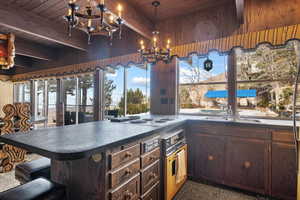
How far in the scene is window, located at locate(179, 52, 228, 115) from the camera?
312cm

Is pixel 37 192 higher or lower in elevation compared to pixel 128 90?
lower

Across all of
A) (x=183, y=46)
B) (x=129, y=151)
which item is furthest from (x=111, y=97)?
(x=129, y=151)

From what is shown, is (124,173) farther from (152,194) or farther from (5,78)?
(5,78)

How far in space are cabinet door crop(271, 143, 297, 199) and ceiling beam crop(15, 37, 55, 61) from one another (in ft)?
19.0

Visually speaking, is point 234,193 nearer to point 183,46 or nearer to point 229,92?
point 229,92

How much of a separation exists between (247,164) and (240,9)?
7.45 ft

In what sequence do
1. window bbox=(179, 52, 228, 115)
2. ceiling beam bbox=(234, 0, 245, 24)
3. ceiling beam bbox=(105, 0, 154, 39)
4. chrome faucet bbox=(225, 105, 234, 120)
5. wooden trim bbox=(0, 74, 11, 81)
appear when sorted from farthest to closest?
wooden trim bbox=(0, 74, 11, 81) → window bbox=(179, 52, 228, 115) → chrome faucet bbox=(225, 105, 234, 120) → ceiling beam bbox=(105, 0, 154, 39) → ceiling beam bbox=(234, 0, 245, 24)

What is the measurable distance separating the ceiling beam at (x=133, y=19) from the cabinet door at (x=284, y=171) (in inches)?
110

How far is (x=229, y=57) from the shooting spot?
2992 millimetres

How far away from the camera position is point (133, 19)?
9.30 feet

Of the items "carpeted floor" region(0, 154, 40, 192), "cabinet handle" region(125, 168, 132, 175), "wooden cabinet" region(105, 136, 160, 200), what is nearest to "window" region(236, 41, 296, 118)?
"wooden cabinet" region(105, 136, 160, 200)

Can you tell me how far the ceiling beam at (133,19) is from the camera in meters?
2.37

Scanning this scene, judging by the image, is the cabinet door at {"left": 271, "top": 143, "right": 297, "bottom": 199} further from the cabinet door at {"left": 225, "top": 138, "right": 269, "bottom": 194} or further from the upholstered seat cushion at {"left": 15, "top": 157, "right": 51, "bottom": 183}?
the upholstered seat cushion at {"left": 15, "top": 157, "right": 51, "bottom": 183}

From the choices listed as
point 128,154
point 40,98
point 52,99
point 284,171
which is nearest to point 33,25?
point 52,99
